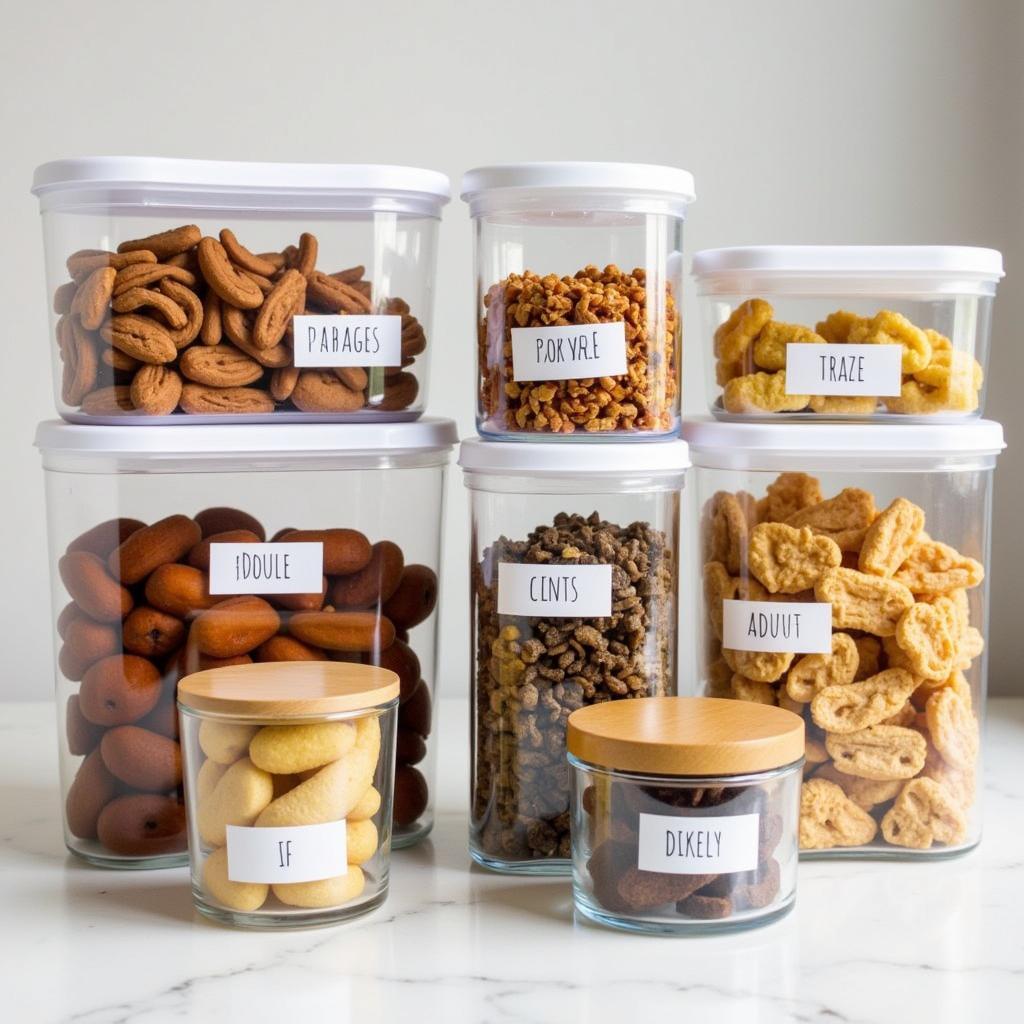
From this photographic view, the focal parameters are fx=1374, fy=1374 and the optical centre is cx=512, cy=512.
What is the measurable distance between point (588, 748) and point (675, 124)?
2.76 ft

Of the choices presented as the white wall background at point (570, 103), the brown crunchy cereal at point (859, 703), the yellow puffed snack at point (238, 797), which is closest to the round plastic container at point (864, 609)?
the brown crunchy cereal at point (859, 703)

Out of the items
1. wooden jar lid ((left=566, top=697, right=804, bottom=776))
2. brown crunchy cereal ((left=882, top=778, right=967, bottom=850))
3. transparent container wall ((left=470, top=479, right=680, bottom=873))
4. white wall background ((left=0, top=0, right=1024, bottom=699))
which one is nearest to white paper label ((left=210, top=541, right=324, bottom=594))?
transparent container wall ((left=470, top=479, right=680, bottom=873))

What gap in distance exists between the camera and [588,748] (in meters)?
0.89

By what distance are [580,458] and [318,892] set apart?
0.35 m

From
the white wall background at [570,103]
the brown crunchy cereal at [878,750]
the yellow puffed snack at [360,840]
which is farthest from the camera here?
the white wall background at [570,103]

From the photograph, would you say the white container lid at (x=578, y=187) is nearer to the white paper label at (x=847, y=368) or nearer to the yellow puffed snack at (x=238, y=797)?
the white paper label at (x=847, y=368)

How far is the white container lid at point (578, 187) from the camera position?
98cm

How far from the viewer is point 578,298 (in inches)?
38.6

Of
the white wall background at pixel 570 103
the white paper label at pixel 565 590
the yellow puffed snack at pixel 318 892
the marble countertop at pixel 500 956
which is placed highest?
→ the white wall background at pixel 570 103

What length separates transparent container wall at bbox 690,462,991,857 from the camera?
1001mm

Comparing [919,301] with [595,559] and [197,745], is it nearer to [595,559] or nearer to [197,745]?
[595,559]

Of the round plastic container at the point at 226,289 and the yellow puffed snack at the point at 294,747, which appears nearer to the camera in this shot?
the yellow puffed snack at the point at 294,747

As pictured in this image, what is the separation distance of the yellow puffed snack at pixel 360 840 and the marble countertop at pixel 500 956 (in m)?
0.04

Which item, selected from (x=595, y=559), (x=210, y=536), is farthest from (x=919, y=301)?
(x=210, y=536)
